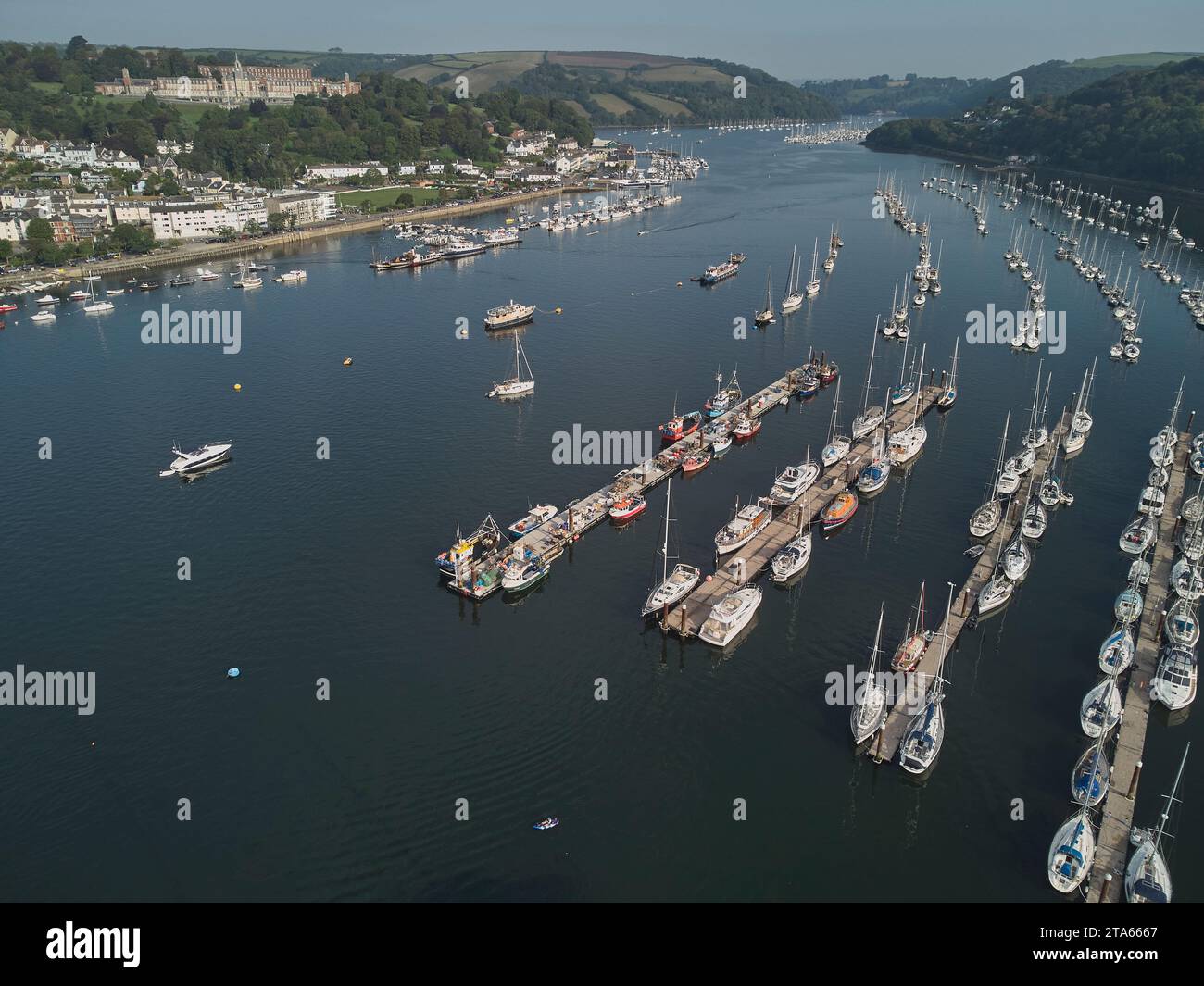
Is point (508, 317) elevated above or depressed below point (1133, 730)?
above

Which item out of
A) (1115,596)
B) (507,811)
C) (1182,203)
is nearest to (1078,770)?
(1115,596)

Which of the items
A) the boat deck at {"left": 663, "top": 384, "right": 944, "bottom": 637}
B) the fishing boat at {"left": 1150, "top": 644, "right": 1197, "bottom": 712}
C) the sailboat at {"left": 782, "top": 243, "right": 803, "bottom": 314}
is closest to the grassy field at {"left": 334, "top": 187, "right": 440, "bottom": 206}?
the sailboat at {"left": 782, "top": 243, "right": 803, "bottom": 314}

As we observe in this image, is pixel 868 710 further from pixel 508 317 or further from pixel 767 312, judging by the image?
pixel 508 317

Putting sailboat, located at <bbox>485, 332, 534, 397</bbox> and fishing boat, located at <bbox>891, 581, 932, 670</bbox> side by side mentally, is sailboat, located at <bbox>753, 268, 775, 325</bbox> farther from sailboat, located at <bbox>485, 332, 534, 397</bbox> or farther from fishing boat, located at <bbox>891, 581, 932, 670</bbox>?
fishing boat, located at <bbox>891, 581, 932, 670</bbox>

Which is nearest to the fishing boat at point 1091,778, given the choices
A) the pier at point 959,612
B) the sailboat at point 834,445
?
the pier at point 959,612

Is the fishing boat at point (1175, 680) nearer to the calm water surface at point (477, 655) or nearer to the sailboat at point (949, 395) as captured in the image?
the calm water surface at point (477, 655)

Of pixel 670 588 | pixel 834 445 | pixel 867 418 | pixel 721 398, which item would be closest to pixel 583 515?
pixel 670 588

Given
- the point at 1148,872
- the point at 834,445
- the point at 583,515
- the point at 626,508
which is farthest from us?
the point at 834,445

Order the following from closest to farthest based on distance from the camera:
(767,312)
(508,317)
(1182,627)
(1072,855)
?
1. (1072,855)
2. (1182,627)
3. (508,317)
4. (767,312)
